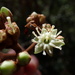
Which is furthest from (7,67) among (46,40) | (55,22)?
(55,22)

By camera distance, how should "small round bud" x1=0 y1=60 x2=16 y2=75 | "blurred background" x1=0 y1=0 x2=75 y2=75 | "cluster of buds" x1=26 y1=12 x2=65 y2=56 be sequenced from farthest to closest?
"blurred background" x1=0 y1=0 x2=75 y2=75
"cluster of buds" x1=26 y1=12 x2=65 y2=56
"small round bud" x1=0 y1=60 x2=16 y2=75

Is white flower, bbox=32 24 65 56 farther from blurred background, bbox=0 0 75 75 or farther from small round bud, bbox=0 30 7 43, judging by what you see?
blurred background, bbox=0 0 75 75

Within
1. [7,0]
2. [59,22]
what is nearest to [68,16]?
[59,22]

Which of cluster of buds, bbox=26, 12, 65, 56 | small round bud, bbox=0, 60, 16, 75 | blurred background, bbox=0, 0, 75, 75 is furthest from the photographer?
blurred background, bbox=0, 0, 75, 75

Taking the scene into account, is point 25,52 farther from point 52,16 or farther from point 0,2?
point 52,16

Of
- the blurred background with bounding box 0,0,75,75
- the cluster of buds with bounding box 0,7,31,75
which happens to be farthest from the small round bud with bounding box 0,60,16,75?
the blurred background with bounding box 0,0,75,75

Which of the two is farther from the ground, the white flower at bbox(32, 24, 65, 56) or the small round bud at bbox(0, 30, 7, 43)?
the small round bud at bbox(0, 30, 7, 43)

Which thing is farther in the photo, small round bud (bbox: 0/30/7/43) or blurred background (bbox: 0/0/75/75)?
blurred background (bbox: 0/0/75/75)
